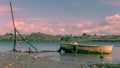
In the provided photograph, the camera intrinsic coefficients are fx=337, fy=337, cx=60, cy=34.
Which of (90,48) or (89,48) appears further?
(89,48)

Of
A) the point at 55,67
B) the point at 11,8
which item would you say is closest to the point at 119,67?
the point at 55,67

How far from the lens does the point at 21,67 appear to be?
3903 cm

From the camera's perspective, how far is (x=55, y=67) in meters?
41.1

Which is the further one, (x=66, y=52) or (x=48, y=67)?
(x=66, y=52)

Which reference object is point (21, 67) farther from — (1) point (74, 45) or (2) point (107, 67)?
(1) point (74, 45)

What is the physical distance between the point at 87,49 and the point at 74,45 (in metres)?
3.02

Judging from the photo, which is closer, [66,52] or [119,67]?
[119,67]

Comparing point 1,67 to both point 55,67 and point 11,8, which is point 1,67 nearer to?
point 55,67

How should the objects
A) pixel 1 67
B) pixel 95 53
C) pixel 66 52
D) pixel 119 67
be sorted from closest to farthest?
pixel 1 67
pixel 119 67
pixel 95 53
pixel 66 52

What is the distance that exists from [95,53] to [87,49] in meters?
2.08

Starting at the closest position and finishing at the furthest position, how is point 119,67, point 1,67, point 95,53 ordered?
point 1,67, point 119,67, point 95,53

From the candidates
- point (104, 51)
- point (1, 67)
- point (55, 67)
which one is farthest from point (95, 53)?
point (1, 67)

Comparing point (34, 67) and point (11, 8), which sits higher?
point (11, 8)

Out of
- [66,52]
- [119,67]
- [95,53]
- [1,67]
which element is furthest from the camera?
[66,52]
